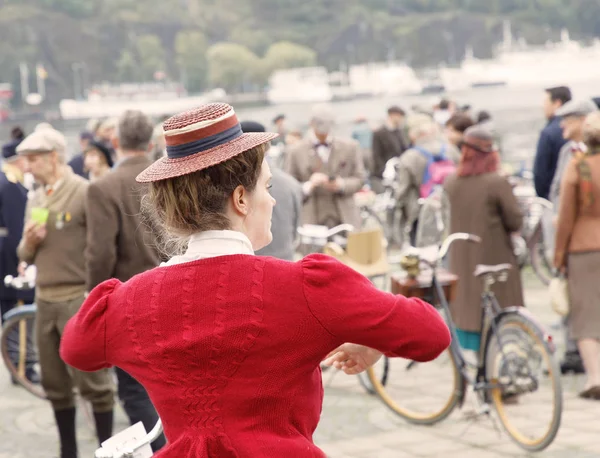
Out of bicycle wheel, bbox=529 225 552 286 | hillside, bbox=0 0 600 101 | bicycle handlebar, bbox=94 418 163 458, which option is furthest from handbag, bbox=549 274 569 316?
hillside, bbox=0 0 600 101

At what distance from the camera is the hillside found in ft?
378

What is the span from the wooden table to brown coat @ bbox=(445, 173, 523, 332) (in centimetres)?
34

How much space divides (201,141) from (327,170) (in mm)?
6008

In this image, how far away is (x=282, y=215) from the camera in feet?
17.1

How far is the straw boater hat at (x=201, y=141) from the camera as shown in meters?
1.78

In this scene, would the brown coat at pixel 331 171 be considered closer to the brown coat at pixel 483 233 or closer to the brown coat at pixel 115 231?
the brown coat at pixel 483 233

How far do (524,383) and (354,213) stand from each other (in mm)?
3078

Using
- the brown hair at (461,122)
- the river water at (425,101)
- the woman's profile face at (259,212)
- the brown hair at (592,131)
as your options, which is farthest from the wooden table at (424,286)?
the river water at (425,101)

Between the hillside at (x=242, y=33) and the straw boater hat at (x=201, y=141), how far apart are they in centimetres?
11098

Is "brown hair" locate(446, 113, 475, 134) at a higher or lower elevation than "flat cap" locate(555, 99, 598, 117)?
lower

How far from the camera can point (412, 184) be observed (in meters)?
10.6

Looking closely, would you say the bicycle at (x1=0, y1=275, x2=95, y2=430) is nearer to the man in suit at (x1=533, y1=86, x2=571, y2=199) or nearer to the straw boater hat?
the man in suit at (x1=533, y1=86, x2=571, y2=199)

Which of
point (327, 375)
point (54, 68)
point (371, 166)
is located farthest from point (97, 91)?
point (327, 375)

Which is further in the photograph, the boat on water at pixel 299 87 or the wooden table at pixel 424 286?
the boat on water at pixel 299 87
